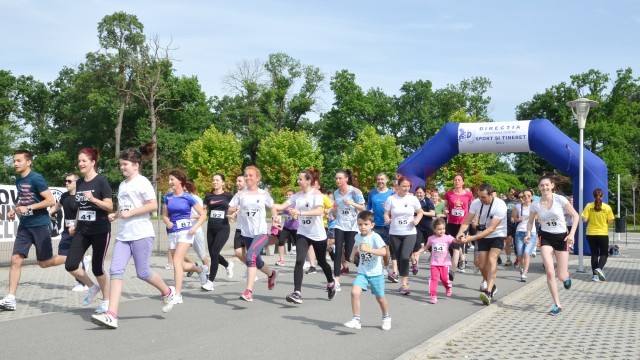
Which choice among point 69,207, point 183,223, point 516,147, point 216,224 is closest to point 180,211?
point 183,223

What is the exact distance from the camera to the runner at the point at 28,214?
349 inches

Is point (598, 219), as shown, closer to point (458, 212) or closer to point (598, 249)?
point (598, 249)

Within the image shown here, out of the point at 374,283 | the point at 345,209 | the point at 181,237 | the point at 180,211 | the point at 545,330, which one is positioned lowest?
the point at 545,330

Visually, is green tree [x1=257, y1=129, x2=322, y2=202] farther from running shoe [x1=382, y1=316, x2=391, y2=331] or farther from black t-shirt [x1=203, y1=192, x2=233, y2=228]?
running shoe [x1=382, y1=316, x2=391, y2=331]

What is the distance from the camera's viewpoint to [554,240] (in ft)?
32.1

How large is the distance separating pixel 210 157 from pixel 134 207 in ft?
192

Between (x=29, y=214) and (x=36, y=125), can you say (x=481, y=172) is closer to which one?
(x=36, y=125)

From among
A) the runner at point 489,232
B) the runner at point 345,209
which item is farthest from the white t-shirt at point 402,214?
the runner at point 489,232

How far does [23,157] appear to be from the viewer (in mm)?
8898

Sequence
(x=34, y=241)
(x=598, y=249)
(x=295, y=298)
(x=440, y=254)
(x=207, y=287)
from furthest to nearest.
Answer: (x=598, y=249) < (x=207, y=287) < (x=440, y=254) < (x=295, y=298) < (x=34, y=241)

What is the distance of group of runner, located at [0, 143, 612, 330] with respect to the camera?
7.76 meters

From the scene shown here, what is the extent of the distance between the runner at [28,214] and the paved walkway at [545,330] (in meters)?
5.15

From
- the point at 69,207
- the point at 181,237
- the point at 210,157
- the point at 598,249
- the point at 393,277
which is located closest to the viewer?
the point at 181,237

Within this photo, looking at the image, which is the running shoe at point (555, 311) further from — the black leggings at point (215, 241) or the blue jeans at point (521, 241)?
the black leggings at point (215, 241)
